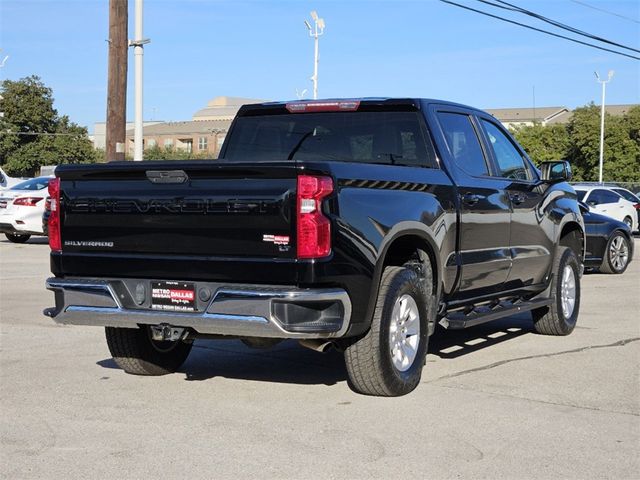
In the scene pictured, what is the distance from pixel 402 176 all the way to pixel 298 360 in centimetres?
214

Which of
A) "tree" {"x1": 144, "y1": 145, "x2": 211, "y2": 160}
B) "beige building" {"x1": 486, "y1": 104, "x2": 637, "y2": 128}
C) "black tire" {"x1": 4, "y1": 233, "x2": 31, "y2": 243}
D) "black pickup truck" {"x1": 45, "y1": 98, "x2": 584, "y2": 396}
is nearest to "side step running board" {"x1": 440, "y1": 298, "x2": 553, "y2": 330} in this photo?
"black pickup truck" {"x1": 45, "y1": 98, "x2": 584, "y2": 396}

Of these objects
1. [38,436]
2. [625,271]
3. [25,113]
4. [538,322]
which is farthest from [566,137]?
[38,436]

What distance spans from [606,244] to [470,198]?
9.65m

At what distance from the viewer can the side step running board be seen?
7.25 metres

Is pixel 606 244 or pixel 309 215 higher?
pixel 309 215

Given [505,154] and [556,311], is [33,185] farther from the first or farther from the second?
[505,154]

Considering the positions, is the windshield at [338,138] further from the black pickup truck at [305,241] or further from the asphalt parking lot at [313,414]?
the asphalt parking lot at [313,414]

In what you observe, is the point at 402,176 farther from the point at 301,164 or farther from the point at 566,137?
the point at 566,137

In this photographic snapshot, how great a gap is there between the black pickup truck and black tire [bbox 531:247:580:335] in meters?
1.22

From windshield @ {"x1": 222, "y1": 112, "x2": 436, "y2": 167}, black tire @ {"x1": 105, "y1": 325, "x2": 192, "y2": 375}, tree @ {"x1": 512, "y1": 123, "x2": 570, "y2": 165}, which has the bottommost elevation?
black tire @ {"x1": 105, "y1": 325, "x2": 192, "y2": 375}

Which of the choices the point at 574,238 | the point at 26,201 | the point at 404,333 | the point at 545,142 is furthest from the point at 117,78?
the point at 545,142

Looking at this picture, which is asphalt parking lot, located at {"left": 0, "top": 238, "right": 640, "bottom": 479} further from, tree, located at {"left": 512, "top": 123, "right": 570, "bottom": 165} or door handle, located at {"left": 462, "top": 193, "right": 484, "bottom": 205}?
tree, located at {"left": 512, "top": 123, "right": 570, "bottom": 165}

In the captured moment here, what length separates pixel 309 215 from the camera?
18.9 feet

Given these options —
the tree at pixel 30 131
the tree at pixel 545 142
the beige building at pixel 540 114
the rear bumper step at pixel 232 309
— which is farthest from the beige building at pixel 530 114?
the rear bumper step at pixel 232 309
